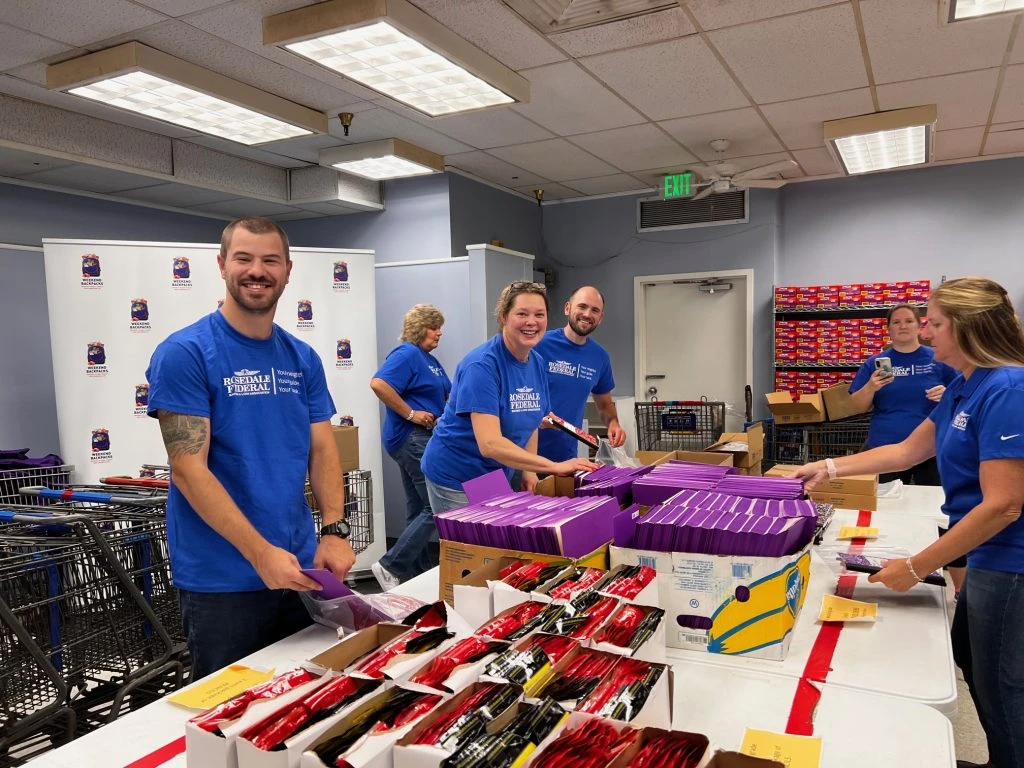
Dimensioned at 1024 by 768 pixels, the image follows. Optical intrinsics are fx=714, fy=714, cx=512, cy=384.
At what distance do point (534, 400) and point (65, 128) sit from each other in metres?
3.67

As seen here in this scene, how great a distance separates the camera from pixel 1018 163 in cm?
600

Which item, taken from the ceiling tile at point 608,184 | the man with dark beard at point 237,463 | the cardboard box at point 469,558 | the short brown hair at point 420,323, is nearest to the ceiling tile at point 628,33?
the short brown hair at point 420,323

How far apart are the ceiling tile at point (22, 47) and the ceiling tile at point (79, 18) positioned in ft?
0.24

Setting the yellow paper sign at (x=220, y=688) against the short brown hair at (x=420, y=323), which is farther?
the short brown hair at (x=420, y=323)

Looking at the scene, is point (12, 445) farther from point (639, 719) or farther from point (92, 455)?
point (639, 719)

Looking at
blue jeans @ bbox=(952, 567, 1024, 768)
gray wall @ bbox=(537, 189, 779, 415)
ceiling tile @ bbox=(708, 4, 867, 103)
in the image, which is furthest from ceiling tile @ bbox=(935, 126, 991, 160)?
blue jeans @ bbox=(952, 567, 1024, 768)

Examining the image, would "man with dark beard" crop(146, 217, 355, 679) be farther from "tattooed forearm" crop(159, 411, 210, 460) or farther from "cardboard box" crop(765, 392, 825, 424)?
"cardboard box" crop(765, 392, 825, 424)

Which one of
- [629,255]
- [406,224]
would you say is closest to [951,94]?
[629,255]

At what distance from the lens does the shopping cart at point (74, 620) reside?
8.05 ft

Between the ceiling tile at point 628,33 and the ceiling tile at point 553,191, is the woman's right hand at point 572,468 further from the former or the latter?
the ceiling tile at point 553,191

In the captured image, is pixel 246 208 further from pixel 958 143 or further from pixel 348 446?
pixel 958 143

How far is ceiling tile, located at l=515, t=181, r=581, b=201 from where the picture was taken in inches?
271

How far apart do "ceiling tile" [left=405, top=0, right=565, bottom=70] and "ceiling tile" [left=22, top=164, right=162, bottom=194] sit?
10.1 feet

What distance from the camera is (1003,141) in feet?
18.2
